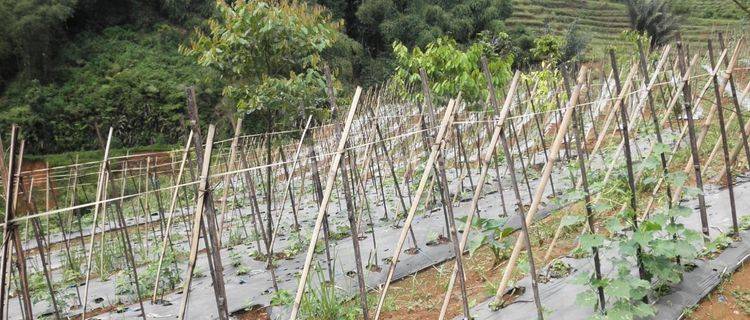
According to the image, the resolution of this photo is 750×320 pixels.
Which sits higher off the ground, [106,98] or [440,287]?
[106,98]

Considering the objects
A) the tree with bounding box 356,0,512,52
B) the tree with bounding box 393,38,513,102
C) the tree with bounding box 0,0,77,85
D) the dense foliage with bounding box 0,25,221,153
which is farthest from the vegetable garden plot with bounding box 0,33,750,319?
the tree with bounding box 0,0,77,85

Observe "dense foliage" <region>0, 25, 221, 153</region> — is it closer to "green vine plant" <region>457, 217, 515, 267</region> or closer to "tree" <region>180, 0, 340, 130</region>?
"tree" <region>180, 0, 340, 130</region>

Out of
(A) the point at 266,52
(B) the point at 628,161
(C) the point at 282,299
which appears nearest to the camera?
(B) the point at 628,161

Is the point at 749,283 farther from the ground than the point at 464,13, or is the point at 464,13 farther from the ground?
the point at 464,13

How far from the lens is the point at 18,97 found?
14.2 m

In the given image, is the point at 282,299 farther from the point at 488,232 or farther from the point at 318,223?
the point at 488,232

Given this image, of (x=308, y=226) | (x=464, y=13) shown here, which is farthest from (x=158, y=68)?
(x=308, y=226)

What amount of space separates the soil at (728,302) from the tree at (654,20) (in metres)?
15.3

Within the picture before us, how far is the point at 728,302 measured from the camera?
2719mm

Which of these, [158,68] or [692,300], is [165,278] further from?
[158,68]

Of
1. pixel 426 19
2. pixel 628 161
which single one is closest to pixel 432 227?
pixel 628 161

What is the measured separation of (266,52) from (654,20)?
1638 cm

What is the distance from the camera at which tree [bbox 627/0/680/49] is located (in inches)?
665

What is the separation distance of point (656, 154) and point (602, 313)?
739mm
